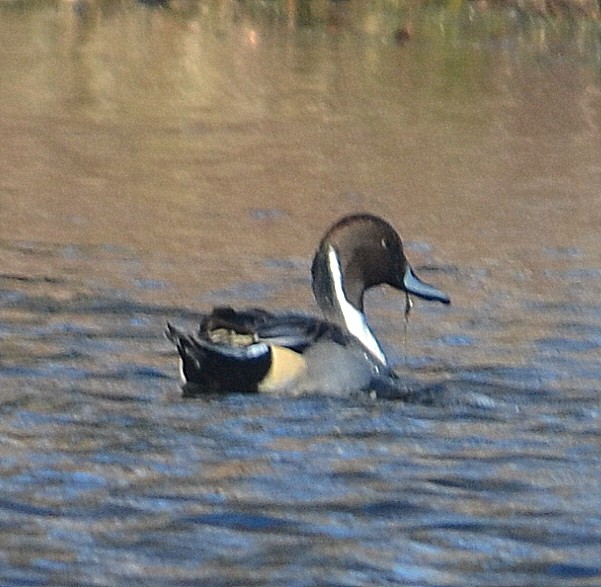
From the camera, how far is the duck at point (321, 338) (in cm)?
723

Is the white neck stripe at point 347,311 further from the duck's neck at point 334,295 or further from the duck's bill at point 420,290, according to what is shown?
the duck's bill at point 420,290

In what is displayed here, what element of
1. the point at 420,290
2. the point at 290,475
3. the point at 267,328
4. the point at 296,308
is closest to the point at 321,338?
the point at 267,328

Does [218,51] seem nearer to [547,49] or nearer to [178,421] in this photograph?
[547,49]

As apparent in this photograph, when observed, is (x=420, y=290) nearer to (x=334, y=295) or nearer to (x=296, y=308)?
(x=334, y=295)

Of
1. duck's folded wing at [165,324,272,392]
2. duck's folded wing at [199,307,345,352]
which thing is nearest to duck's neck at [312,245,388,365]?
duck's folded wing at [199,307,345,352]

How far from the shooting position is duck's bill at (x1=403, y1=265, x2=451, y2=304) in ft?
27.0

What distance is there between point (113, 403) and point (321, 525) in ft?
5.48

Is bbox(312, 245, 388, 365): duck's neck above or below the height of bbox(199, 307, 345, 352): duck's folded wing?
below

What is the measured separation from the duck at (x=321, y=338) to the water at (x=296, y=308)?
0.35 feet

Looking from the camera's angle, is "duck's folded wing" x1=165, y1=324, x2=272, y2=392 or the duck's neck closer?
"duck's folded wing" x1=165, y1=324, x2=272, y2=392

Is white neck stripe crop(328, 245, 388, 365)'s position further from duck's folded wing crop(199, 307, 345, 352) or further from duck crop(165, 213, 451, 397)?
duck's folded wing crop(199, 307, 345, 352)

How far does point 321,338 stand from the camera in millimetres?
7527

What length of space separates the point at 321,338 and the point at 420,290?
878 millimetres

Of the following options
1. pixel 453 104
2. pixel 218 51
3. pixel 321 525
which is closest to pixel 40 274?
pixel 321 525
